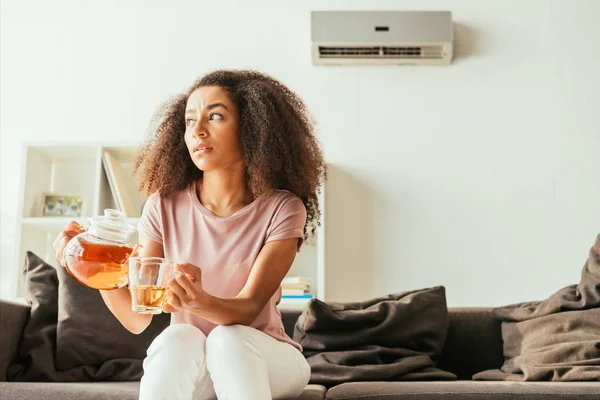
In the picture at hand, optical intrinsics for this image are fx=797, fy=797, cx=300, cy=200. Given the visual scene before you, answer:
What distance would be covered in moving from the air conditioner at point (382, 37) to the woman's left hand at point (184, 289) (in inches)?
86.3

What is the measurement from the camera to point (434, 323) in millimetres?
2447

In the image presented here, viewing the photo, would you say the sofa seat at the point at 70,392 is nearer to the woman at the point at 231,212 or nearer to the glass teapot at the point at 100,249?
the woman at the point at 231,212

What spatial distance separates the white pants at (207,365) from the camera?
1.46 meters

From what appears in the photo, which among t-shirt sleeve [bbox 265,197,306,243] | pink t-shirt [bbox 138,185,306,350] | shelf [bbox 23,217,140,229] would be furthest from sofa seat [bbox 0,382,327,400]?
shelf [bbox 23,217,140,229]

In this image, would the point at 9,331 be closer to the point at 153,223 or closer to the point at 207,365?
the point at 153,223

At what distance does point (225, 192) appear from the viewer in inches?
77.9

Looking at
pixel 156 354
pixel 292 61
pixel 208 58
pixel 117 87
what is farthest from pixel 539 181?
pixel 156 354

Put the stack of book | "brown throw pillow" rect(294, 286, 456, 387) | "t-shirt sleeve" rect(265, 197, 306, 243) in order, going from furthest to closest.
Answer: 1. the stack of book
2. "brown throw pillow" rect(294, 286, 456, 387)
3. "t-shirt sleeve" rect(265, 197, 306, 243)

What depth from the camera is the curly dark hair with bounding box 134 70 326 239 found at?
1.98 m

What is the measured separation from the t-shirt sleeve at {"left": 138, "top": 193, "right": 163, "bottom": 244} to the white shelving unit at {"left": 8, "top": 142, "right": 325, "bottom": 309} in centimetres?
128

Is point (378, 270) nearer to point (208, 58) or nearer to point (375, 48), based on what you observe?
point (375, 48)

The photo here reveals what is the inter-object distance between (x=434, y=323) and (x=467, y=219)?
1107mm

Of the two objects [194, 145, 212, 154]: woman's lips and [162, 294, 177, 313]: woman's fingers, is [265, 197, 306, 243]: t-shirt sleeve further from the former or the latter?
[162, 294, 177, 313]: woman's fingers

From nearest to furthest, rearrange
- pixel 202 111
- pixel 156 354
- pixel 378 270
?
pixel 156 354
pixel 202 111
pixel 378 270
